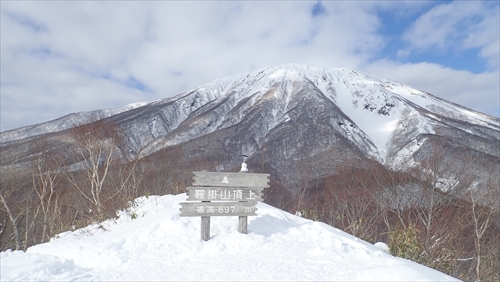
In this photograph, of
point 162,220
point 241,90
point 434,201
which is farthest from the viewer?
A: point 241,90

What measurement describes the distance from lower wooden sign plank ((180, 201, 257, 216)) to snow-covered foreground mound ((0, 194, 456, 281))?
0.40m

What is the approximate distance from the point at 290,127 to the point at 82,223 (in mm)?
67610

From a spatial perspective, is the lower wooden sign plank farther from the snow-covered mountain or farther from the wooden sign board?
the snow-covered mountain

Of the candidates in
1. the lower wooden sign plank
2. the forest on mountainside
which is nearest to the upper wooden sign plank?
the lower wooden sign plank

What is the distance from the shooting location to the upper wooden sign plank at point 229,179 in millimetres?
6535

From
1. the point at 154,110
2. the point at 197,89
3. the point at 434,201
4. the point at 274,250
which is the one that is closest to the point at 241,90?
the point at 197,89

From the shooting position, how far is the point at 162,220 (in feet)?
22.9

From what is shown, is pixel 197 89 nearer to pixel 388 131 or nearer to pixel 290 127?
pixel 290 127

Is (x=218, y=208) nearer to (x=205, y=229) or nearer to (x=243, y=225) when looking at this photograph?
(x=205, y=229)

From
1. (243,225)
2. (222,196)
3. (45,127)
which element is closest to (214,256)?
(243,225)

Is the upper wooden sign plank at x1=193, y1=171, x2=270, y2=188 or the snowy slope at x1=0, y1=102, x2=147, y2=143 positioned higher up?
the snowy slope at x1=0, y1=102, x2=147, y2=143

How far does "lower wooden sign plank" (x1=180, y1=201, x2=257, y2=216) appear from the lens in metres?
6.36

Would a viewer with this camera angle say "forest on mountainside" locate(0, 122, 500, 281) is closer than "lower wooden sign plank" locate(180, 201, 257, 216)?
No

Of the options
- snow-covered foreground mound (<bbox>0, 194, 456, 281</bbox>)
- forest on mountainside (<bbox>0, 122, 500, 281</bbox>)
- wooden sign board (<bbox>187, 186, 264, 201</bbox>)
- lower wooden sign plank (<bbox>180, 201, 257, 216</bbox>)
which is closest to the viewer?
snow-covered foreground mound (<bbox>0, 194, 456, 281</bbox>)
